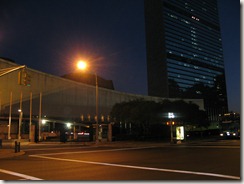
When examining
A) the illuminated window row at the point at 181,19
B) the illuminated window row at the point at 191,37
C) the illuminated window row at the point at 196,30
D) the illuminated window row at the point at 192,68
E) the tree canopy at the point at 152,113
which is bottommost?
the tree canopy at the point at 152,113

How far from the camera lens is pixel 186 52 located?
173 metres

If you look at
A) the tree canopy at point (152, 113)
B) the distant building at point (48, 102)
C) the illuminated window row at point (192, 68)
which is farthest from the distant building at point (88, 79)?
the tree canopy at point (152, 113)

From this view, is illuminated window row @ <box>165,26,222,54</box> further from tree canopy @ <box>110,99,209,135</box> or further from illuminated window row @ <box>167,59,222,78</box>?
tree canopy @ <box>110,99,209,135</box>

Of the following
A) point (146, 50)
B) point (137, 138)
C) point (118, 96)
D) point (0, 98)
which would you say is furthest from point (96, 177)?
point (146, 50)

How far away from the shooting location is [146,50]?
180 meters

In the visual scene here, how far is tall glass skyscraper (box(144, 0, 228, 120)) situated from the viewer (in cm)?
16562

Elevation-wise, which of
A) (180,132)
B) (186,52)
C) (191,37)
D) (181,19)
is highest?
(181,19)

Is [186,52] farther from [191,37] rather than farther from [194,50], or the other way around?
[191,37]

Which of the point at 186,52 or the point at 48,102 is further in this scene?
the point at 186,52

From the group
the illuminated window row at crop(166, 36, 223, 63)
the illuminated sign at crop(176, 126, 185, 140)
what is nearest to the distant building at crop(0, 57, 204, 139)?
the illuminated sign at crop(176, 126, 185, 140)

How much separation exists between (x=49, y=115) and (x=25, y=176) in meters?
84.7

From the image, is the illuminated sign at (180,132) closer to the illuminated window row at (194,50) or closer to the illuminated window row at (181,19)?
the illuminated window row at (194,50)

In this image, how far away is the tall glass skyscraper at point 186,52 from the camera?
165625 mm

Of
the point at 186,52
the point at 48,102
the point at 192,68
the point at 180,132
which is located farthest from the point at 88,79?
the point at 180,132
